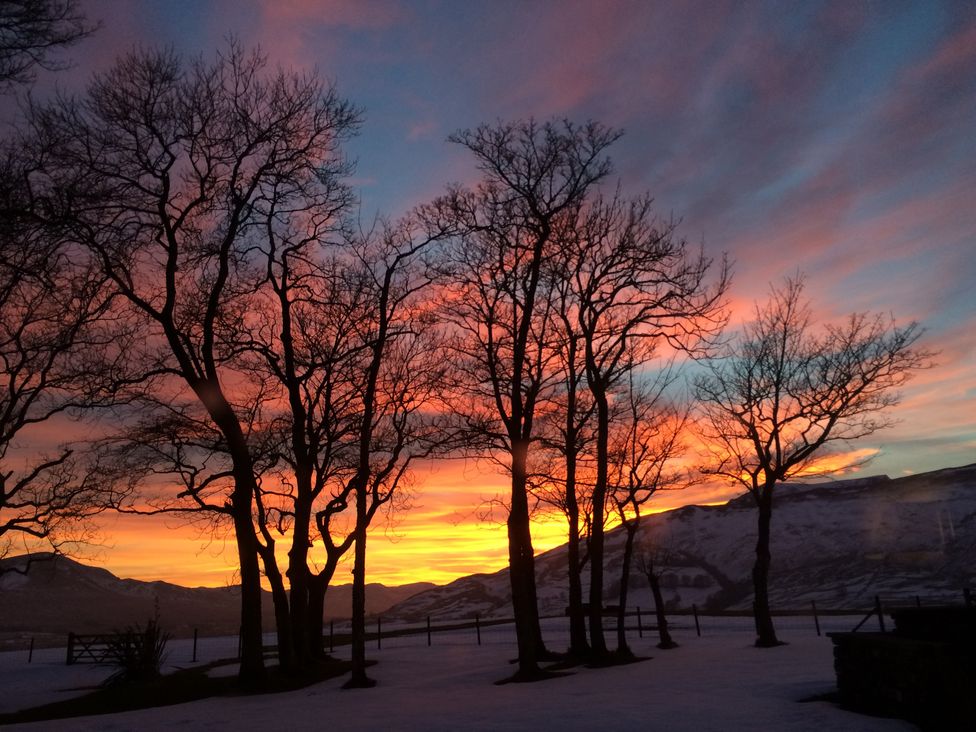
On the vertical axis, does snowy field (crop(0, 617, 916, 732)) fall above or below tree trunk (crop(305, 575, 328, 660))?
below

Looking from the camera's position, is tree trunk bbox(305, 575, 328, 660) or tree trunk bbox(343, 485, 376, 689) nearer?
tree trunk bbox(343, 485, 376, 689)

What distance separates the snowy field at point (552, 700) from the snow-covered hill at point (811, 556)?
9326 cm

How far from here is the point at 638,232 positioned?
2544cm

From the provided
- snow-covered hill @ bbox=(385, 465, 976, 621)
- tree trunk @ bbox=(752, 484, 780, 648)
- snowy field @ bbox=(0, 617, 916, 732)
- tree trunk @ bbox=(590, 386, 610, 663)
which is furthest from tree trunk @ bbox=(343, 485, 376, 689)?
snow-covered hill @ bbox=(385, 465, 976, 621)

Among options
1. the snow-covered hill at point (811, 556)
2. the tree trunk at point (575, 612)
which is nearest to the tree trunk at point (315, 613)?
the tree trunk at point (575, 612)

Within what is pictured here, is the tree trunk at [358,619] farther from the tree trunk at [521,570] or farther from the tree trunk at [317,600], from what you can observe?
the tree trunk at [317,600]

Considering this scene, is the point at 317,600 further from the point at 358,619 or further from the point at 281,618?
the point at 358,619

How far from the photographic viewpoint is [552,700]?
16.5m

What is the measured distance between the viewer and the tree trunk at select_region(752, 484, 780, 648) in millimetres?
30906

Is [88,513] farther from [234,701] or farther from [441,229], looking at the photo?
[441,229]

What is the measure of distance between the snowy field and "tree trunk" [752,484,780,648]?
89cm

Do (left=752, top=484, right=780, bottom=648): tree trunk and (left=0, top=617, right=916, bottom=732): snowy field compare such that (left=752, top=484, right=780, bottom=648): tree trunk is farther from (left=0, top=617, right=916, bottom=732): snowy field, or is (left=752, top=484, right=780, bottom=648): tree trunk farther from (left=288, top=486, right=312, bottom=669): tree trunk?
(left=288, top=486, right=312, bottom=669): tree trunk

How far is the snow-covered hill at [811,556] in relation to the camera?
423ft

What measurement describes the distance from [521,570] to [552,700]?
711cm
